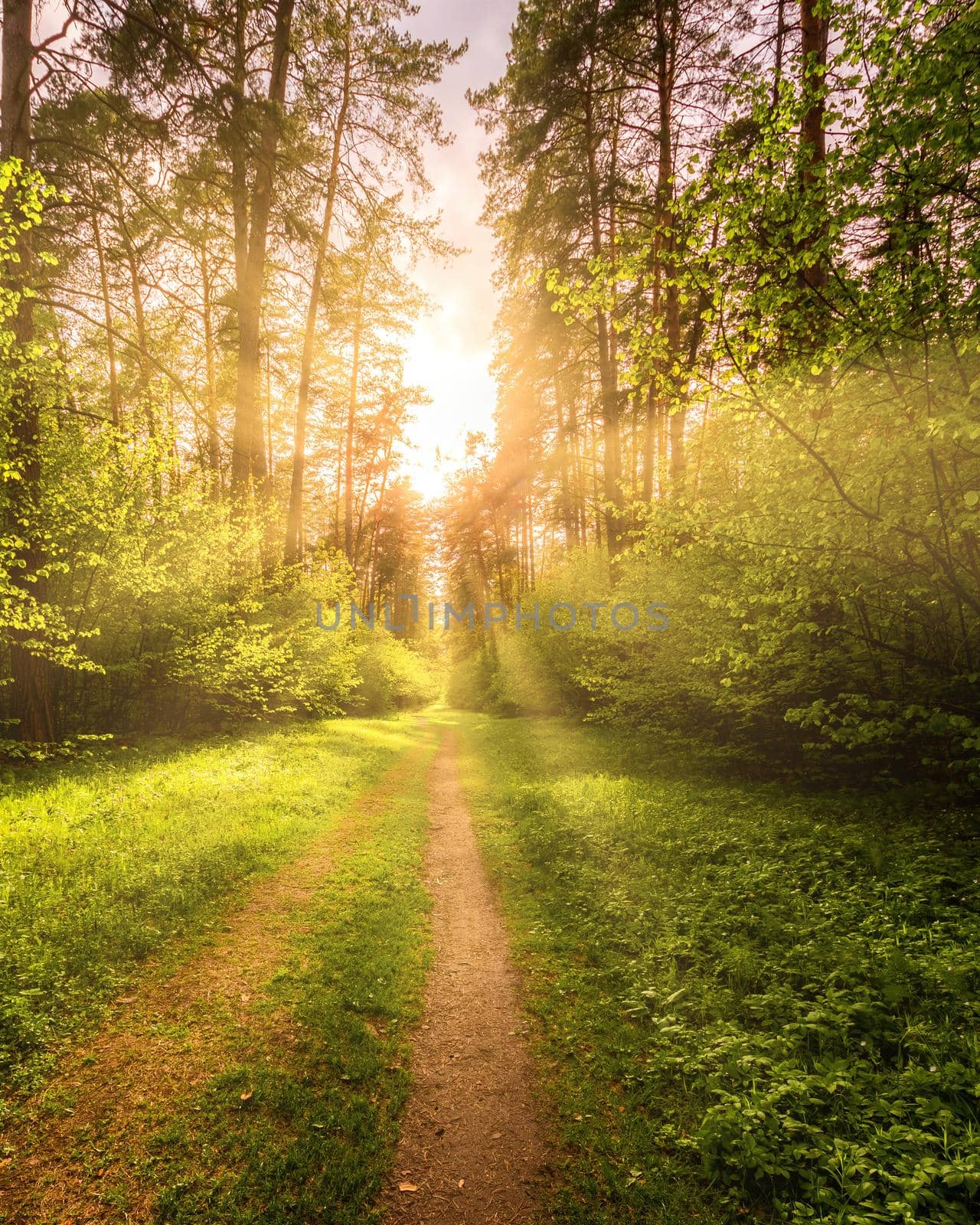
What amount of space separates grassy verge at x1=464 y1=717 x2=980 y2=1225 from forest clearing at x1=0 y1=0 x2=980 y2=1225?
1.5 inches

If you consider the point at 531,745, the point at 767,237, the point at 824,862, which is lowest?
the point at 531,745

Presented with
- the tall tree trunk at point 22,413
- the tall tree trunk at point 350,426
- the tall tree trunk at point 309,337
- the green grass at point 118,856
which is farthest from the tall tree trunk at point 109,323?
the tall tree trunk at point 350,426

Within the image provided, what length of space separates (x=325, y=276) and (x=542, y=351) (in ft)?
28.0

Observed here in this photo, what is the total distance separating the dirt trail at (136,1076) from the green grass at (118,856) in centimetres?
33

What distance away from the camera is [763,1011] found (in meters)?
4.04

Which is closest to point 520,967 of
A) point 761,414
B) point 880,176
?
point 761,414

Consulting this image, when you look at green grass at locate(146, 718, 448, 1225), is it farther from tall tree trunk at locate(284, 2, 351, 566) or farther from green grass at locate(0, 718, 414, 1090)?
tall tree trunk at locate(284, 2, 351, 566)

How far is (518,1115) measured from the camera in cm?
367

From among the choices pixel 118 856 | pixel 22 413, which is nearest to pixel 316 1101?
pixel 118 856

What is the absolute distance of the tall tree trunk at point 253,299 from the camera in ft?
50.4

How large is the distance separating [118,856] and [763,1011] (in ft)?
23.2

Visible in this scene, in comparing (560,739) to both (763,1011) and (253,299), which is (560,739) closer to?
(763,1011)

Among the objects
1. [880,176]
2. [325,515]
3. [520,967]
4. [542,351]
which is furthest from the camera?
[325,515]

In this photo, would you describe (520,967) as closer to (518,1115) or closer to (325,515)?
(518,1115)
